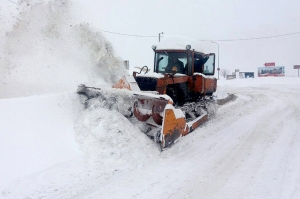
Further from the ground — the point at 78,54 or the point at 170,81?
the point at 78,54

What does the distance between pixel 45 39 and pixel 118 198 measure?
778 cm

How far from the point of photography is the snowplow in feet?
15.8

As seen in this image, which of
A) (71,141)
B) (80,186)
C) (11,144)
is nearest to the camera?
(80,186)

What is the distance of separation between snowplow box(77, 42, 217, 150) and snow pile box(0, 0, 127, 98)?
3.11 meters

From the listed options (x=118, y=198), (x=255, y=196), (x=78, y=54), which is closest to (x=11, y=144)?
(x=118, y=198)

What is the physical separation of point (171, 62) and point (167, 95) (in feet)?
5.65

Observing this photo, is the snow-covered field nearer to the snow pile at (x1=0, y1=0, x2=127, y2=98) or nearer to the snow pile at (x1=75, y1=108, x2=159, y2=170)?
the snow pile at (x1=75, y1=108, x2=159, y2=170)

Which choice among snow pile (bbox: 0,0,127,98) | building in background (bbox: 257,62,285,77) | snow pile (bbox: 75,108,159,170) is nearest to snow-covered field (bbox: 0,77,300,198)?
snow pile (bbox: 75,108,159,170)

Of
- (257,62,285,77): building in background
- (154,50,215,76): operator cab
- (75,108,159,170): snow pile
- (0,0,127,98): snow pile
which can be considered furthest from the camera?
(257,62,285,77): building in background

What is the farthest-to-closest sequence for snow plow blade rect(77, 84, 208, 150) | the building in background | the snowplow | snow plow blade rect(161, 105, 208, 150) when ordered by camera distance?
the building in background → the snowplow → snow plow blade rect(77, 84, 208, 150) → snow plow blade rect(161, 105, 208, 150)

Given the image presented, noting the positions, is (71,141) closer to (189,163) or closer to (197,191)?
(189,163)

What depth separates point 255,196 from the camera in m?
3.07

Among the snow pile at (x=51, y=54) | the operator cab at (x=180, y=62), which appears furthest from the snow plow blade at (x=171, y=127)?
the snow pile at (x=51, y=54)

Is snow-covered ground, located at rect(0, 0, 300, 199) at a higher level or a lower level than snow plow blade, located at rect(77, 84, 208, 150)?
lower
